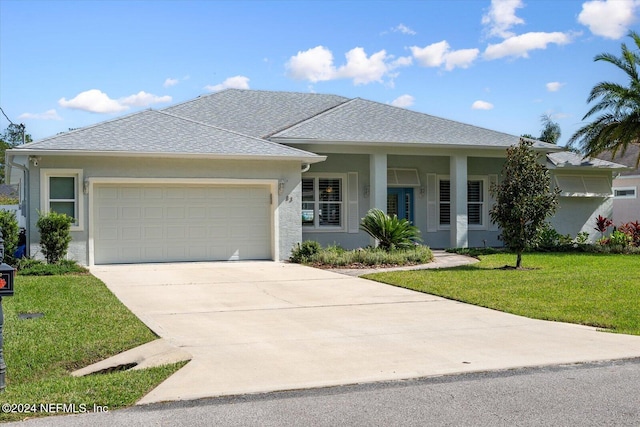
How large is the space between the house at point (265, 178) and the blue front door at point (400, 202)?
0.05 metres

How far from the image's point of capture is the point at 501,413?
217 inches

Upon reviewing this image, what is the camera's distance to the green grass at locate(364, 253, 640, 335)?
400 inches

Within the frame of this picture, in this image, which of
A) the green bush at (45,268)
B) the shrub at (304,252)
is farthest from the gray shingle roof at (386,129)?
the green bush at (45,268)

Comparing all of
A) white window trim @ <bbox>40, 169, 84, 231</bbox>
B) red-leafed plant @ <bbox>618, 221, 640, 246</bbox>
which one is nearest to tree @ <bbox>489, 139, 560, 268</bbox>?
red-leafed plant @ <bbox>618, 221, 640, 246</bbox>

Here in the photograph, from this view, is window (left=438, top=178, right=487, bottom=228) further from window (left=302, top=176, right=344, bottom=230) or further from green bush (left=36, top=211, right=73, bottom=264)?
green bush (left=36, top=211, right=73, bottom=264)

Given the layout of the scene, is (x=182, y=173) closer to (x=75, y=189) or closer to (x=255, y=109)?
(x=75, y=189)

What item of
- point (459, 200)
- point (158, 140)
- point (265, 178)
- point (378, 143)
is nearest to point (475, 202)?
point (459, 200)

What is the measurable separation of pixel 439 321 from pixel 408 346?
71.1 inches

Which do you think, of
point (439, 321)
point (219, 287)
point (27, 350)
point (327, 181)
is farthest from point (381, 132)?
point (27, 350)

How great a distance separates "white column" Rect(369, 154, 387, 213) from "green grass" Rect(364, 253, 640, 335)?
3.84 m

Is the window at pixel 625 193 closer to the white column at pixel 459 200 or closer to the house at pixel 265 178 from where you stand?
the house at pixel 265 178

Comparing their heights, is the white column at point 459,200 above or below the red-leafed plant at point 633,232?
above

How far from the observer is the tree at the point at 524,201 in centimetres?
1598

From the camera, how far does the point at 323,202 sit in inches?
853
